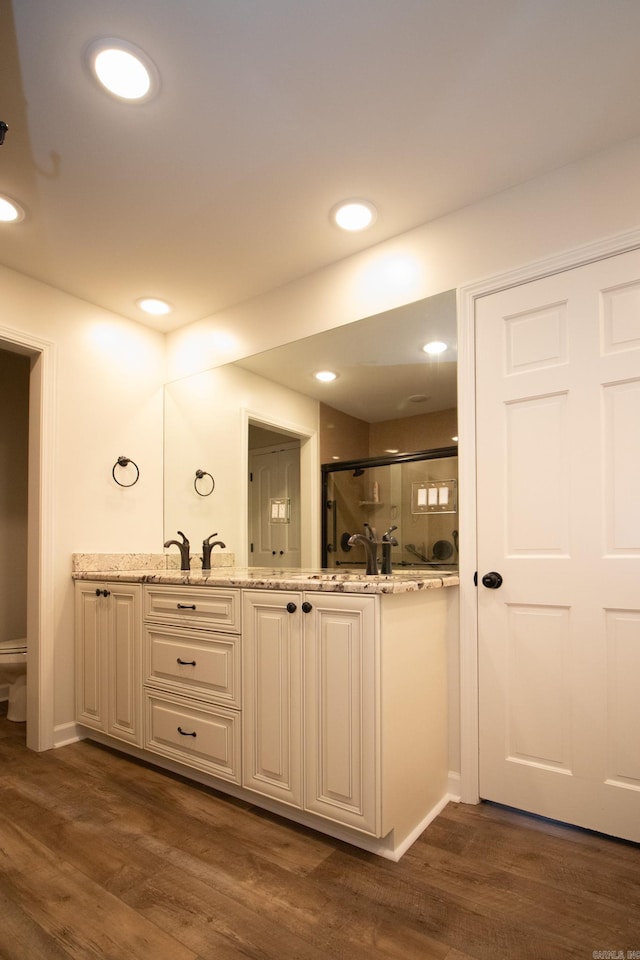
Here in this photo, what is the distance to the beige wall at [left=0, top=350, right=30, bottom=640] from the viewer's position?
12.3ft

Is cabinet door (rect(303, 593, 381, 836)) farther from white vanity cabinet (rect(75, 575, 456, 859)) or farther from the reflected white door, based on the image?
the reflected white door

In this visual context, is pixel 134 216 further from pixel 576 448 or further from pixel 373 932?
pixel 373 932

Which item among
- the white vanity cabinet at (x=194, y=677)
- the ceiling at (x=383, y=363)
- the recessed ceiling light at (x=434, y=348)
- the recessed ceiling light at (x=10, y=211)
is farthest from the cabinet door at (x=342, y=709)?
the recessed ceiling light at (x=10, y=211)

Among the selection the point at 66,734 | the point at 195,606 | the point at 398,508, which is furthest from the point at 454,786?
the point at 66,734

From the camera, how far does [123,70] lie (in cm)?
161

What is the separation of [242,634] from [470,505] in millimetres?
1038

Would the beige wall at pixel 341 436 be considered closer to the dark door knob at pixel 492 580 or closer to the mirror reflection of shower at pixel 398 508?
the mirror reflection of shower at pixel 398 508

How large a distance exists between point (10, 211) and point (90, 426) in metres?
1.13

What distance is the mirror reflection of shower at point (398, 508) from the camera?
7.49ft

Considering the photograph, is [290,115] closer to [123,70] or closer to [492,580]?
[123,70]

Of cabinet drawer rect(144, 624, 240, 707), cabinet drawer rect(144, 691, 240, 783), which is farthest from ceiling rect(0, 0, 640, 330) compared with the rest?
cabinet drawer rect(144, 691, 240, 783)

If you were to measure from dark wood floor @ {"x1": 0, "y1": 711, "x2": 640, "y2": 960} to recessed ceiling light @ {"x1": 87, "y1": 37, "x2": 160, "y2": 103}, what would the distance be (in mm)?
2397

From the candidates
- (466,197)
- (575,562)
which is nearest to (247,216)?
(466,197)

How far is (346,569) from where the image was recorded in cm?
255
